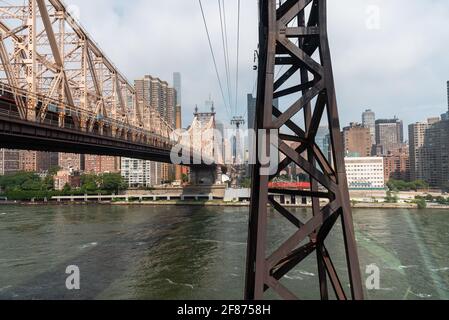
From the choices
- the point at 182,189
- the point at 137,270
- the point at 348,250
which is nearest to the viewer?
the point at 348,250

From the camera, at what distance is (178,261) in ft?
56.4

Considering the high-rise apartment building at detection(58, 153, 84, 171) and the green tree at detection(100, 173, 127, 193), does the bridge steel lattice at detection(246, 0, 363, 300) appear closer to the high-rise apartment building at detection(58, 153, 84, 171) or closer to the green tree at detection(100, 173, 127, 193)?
the green tree at detection(100, 173, 127, 193)

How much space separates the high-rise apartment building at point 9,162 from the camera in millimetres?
95875

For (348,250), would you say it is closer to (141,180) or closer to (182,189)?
(182,189)

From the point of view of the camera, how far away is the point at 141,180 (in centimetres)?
8106

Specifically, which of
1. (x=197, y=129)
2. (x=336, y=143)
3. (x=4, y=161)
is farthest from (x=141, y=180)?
(x=336, y=143)

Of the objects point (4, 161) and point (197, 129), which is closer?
point (197, 129)

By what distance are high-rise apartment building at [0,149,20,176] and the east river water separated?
82.0 meters

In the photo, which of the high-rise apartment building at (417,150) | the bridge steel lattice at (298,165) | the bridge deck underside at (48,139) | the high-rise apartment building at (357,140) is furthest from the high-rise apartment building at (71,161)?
the bridge steel lattice at (298,165)

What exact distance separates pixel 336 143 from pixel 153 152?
29417 millimetres

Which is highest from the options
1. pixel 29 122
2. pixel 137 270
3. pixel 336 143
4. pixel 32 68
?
pixel 32 68

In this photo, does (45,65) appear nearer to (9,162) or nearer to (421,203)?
(421,203)

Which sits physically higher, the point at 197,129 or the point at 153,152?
the point at 197,129

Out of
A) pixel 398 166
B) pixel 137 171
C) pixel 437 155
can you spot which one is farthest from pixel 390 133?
pixel 137 171
